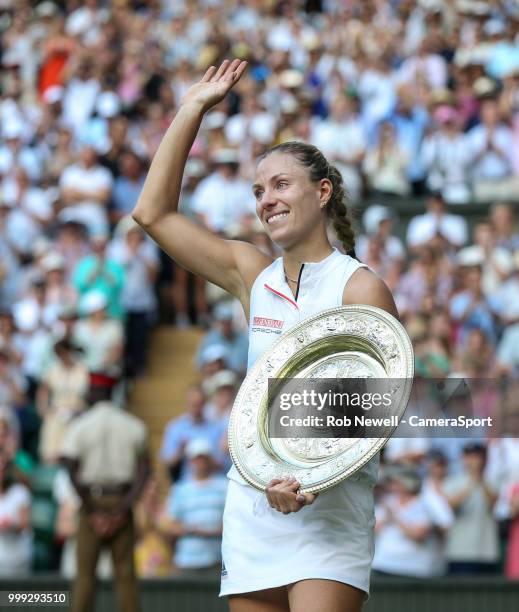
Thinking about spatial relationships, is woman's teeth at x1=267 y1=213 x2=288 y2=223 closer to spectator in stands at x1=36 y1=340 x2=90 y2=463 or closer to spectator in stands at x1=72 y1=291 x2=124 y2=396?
spectator in stands at x1=36 y1=340 x2=90 y2=463

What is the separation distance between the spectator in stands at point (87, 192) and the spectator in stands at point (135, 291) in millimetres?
567

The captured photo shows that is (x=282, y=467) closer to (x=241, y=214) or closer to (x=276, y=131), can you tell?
(x=241, y=214)

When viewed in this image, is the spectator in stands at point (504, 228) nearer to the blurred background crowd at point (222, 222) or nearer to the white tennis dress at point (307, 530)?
the blurred background crowd at point (222, 222)

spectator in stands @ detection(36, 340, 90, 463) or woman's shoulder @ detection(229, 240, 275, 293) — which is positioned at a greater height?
spectator in stands @ detection(36, 340, 90, 463)

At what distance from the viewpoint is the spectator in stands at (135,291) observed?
12.0m

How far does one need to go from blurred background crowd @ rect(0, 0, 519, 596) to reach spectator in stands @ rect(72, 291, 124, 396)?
0.02 metres

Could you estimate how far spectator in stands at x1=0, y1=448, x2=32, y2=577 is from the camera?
955cm

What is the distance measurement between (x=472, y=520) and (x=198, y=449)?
180cm

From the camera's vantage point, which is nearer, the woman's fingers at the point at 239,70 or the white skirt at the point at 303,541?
the white skirt at the point at 303,541

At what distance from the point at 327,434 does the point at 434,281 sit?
7412 millimetres

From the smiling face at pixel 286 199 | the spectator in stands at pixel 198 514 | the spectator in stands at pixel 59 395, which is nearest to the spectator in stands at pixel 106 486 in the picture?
the spectator in stands at pixel 198 514

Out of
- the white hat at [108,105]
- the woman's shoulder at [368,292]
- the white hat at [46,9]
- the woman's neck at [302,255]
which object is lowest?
the woman's shoulder at [368,292]

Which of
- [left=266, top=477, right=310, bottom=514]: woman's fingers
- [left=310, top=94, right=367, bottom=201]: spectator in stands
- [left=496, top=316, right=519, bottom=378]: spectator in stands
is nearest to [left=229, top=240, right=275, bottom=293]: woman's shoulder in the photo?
[left=266, top=477, right=310, bottom=514]: woman's fingers

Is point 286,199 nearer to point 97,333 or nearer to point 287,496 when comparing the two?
point 287,496
